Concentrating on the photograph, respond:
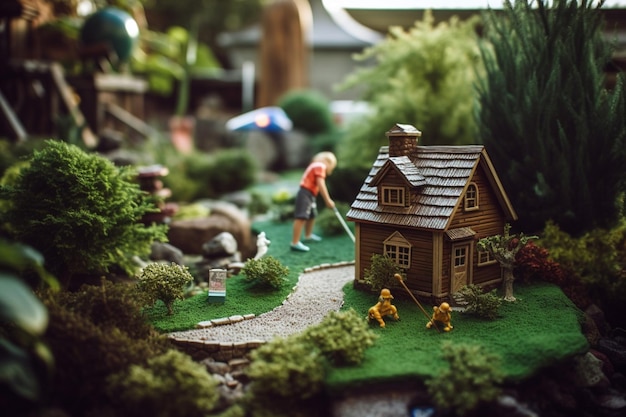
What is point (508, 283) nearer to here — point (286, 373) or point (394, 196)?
point (394, 196)

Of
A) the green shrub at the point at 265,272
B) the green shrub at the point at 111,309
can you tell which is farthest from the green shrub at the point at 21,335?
the green shrub at the point at 265,272

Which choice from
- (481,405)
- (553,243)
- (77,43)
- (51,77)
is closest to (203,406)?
(481,405)

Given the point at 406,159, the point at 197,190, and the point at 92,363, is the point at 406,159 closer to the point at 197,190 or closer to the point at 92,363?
the point at 92,363

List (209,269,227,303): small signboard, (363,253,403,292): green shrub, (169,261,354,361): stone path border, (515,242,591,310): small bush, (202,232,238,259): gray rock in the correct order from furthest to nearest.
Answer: (202,232,238,259): gray rock → (515,242,591,310): small bush → (209,269,227,303): small signboard → (363,253,403,292): green shrub → (169,261,354,361): stone path border

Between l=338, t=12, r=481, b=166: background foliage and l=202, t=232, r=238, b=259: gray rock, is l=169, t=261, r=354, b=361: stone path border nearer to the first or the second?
l=202, t=232, r=238, b=259: gray rock

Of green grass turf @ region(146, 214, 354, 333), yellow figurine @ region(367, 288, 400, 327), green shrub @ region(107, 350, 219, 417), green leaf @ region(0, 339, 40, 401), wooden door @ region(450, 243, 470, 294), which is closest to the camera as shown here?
green leaf @ region(0, 339, 40, 401)

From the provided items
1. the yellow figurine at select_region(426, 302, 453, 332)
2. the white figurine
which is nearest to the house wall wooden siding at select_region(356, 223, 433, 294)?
the yellow figurine at select_region(426, 302, 453, 332)

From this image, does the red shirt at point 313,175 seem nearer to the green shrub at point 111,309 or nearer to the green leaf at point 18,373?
the green shrub at point 111,309
